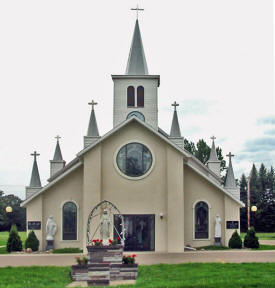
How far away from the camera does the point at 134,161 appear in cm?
3017

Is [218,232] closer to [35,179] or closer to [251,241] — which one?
[251,241]

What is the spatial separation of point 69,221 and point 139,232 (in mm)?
4349

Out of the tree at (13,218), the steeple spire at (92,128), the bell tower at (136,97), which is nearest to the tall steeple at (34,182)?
the steeple spire at (92,128)

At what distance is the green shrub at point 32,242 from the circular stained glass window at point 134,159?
21.0 ft

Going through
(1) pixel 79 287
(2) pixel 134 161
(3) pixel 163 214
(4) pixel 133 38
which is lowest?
(1) pixel 79 287

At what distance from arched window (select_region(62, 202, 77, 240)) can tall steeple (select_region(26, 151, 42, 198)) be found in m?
3.14

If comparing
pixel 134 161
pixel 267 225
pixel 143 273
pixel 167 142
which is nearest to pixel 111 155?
pixel 134 161

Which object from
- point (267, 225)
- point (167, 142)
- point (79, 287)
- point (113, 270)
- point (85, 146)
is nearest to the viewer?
point (79, 287)

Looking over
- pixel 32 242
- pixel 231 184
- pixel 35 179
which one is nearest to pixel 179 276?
pixel 32 242

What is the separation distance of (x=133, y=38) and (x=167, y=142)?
1197 cm

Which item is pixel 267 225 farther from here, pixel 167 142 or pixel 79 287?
pixel 79 287

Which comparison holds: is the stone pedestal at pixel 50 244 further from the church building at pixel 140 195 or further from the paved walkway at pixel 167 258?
the paved walkway at pixel 167 258

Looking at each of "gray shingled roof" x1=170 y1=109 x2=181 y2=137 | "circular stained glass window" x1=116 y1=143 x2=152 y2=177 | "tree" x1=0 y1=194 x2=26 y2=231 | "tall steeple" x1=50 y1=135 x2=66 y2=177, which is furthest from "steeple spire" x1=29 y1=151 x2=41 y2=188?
"tree" x1=0 y1=194 x2=26 y2=231

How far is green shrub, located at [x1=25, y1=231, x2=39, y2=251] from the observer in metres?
30.1
